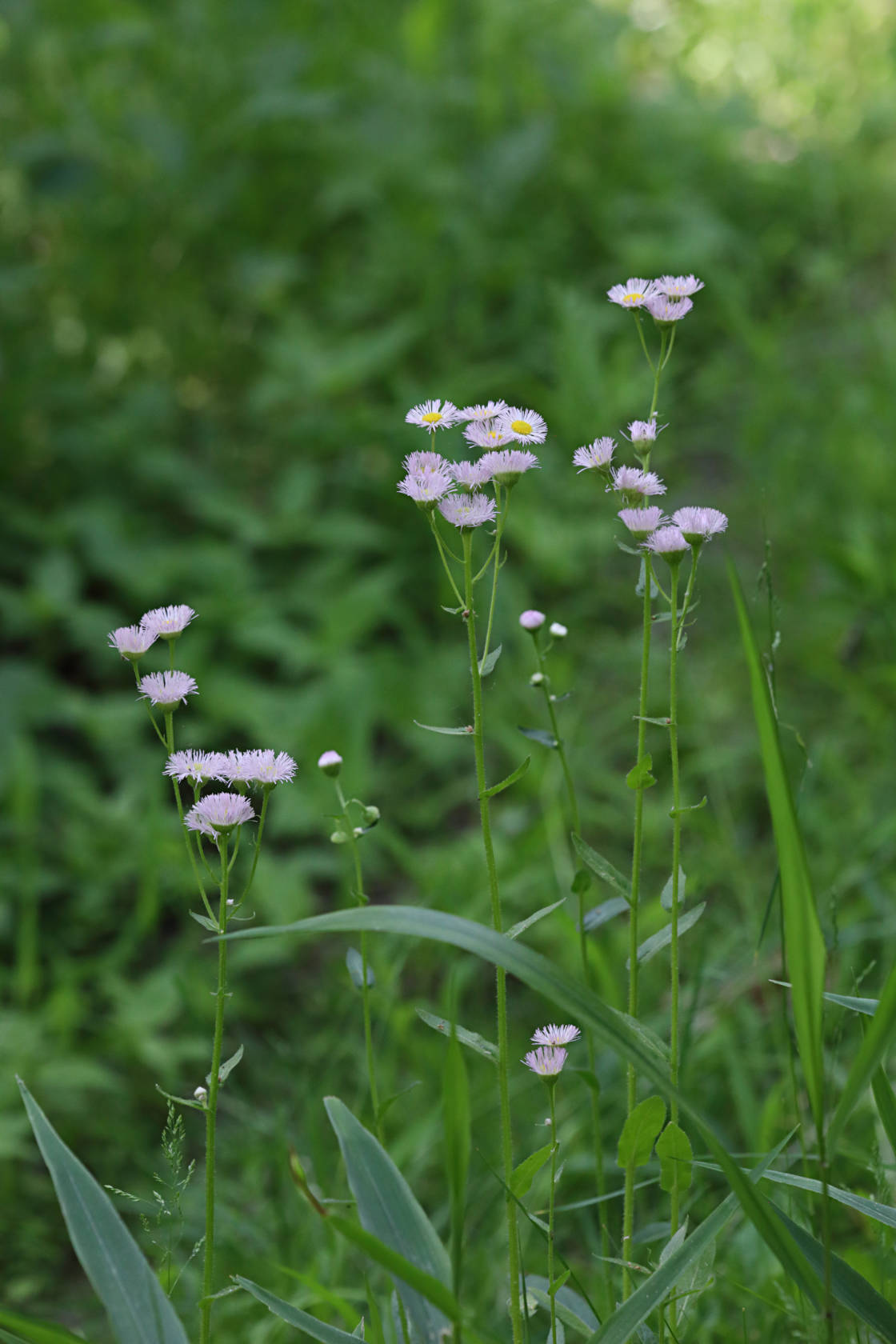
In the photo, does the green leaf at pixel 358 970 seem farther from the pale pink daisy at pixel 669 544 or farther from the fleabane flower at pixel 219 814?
the pale pink daisy at pixel 669 544

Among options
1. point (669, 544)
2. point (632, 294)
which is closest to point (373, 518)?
point (632, 294)

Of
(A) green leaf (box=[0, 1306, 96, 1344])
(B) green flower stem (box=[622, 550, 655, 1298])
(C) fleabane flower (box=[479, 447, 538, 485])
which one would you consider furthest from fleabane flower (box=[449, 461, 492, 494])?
(A) green leaf (box=[0, 1306, 96, 1344])

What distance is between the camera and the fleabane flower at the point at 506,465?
0.61 m

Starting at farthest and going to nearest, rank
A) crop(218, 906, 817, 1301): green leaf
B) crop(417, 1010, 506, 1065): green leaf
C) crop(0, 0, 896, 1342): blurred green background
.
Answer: crop(0, 0, 896, 1342): blurred green background < crop(417, 1010, 506, 1065): green leaf < crop(218, 906, 817, 1301): green leaf

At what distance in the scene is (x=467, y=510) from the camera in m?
0.63

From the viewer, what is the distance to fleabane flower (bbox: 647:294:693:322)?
2.11 feet

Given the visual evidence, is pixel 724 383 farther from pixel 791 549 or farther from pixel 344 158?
pixel 344 158

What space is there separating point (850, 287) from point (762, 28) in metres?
1.38

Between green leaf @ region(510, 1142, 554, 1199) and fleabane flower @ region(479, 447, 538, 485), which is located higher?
fleabane flower @ region(479, 447, 538, 485)

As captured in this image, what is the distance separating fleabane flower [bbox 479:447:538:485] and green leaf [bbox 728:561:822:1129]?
130 millimetres

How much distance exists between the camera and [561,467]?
225 cm

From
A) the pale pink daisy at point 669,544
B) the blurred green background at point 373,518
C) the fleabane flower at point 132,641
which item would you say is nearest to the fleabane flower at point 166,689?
the fleabane flower at point 132,641

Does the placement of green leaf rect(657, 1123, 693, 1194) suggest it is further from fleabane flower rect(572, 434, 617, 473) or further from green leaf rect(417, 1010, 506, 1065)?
fleabane flower rect(572, 434, 617, 473)

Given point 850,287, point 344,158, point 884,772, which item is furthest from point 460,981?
point 850,287
